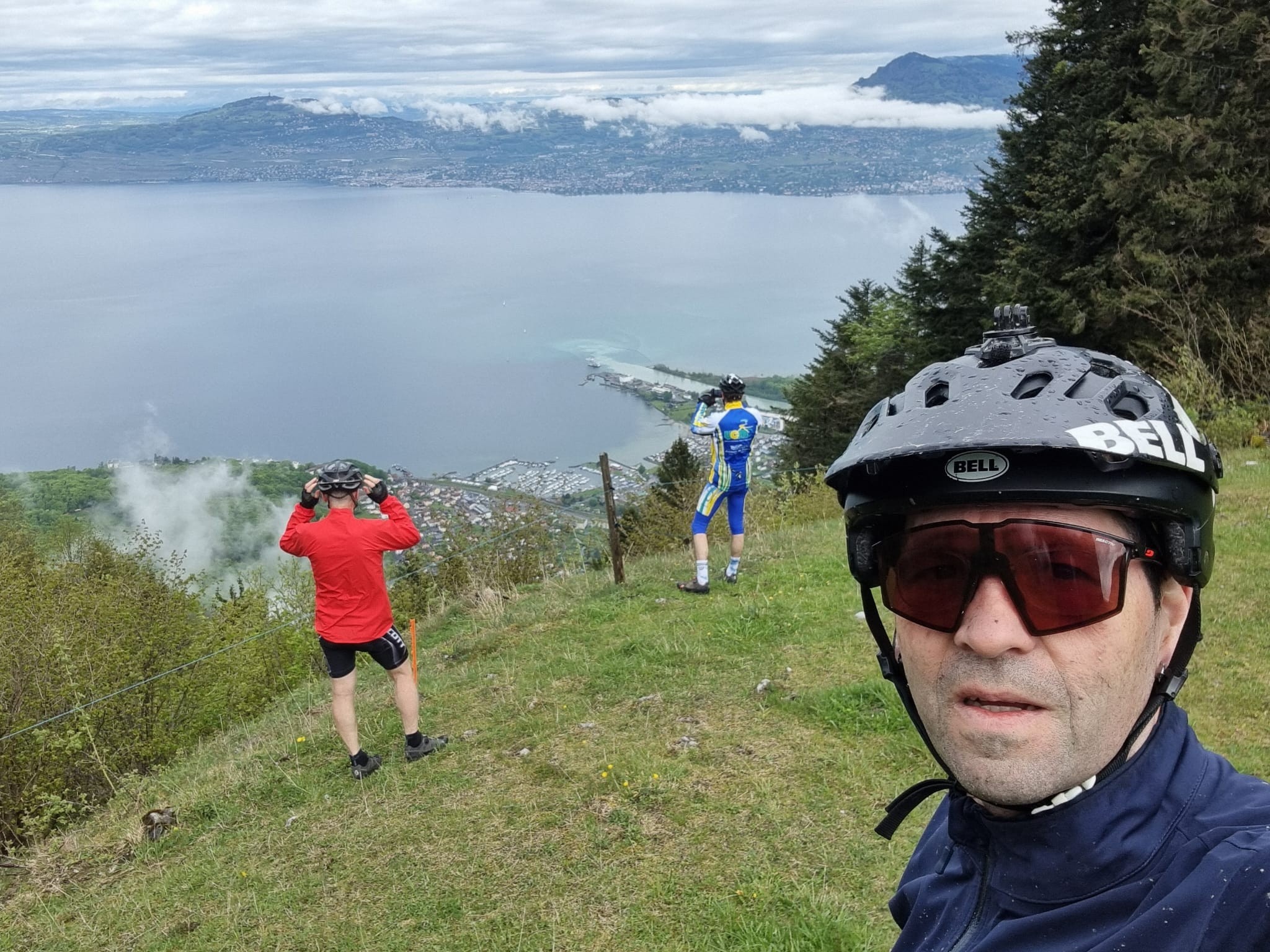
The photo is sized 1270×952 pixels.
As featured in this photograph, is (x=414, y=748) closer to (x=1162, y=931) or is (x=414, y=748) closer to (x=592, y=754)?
(x=592, y=754)

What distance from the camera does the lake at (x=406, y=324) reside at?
79.6 metres

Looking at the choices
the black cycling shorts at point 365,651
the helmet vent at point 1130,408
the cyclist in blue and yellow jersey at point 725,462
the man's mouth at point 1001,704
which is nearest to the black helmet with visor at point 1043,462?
the helmet vent at point 1130,408

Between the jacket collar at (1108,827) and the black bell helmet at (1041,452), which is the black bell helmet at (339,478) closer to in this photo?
the black bell helmet at (1041,452)

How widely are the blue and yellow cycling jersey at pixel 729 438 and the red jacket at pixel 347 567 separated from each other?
3.46 meters

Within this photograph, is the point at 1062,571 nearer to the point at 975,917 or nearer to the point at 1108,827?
the point at 1108,827

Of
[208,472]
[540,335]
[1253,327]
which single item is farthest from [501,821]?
[540,335]

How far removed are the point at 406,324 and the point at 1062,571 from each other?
118 meters

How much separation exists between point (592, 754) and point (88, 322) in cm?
14423

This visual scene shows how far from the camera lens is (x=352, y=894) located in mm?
4703

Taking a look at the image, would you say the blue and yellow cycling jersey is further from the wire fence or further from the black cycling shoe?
the black cycling shoe

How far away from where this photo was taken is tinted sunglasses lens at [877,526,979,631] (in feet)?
4.79

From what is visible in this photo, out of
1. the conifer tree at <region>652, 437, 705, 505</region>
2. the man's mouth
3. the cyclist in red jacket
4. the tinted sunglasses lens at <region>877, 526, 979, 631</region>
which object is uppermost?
the tinted sunglasses lens at <region>877, 526, 979, 631</region>

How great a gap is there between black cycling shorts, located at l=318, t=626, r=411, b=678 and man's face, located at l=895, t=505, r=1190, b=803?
506 centimetres

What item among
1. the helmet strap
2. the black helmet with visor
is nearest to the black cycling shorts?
the helmet strap
